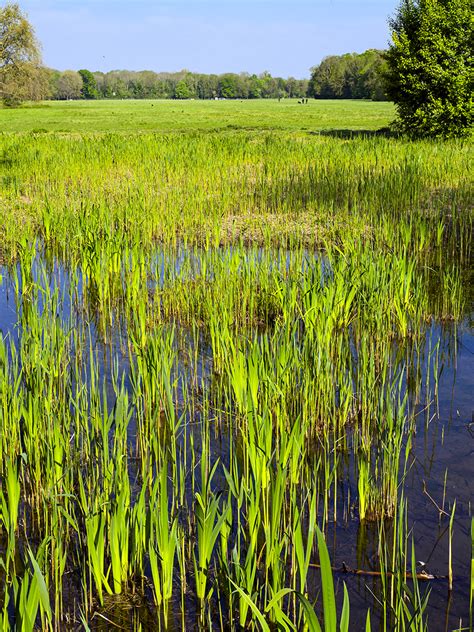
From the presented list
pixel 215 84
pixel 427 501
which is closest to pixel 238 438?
pixel 427 501

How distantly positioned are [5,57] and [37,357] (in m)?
18.0

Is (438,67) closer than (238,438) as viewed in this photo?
No

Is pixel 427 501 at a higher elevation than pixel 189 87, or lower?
lower

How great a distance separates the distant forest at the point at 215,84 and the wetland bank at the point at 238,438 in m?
94.3

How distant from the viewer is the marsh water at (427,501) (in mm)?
3047

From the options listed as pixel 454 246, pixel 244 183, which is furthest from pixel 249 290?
pixel 244 183

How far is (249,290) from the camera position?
22.4ft

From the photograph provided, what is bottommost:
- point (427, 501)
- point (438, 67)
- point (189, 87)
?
point (427, 501)

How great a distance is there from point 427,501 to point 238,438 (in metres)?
1.18

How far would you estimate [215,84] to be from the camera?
6368 inches

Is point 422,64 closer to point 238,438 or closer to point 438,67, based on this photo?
point 438,67

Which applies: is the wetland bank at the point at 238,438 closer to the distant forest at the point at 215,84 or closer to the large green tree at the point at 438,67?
the large green tree at the point at 438,67

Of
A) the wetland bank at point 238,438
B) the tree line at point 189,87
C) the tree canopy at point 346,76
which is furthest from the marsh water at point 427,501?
the tree line at point 189,87

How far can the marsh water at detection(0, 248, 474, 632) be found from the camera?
3047 millimetres
